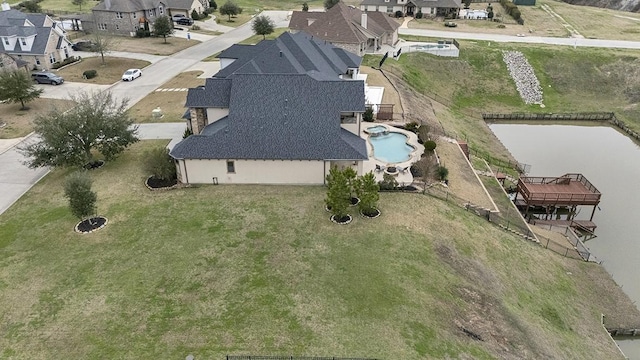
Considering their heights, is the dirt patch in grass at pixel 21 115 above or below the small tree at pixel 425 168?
below

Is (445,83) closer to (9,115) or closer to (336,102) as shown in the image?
(336,102)

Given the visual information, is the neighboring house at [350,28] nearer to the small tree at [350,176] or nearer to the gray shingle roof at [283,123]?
the gray shingle roof at [283,123]

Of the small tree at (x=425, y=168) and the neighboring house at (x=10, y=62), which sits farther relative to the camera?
the neighboring house at (x=10, y=62)

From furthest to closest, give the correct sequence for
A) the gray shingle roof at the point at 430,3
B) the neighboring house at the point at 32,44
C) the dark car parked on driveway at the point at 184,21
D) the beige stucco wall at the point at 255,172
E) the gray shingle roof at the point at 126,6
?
the gray shingle roof at the point at 430,3
the dark car parked on driveway at the point at 184,21
the gray shingle roof at the point at 126,6
the neighboring house at the point at 32,44
the beige stucco wall at the point at 255,172

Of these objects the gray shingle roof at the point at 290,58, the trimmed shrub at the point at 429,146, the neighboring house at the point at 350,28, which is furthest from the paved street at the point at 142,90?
the trimmed shrub at the point at 429,146

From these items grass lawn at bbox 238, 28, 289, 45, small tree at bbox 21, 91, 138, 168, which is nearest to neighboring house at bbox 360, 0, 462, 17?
grass lawn at bbox 238, 28, 289, 45

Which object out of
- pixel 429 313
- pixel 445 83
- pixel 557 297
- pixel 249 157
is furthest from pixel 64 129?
pixel 445 83

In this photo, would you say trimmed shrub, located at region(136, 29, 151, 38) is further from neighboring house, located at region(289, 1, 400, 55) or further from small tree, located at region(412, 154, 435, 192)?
small tree, located at region(412, 154, 435, 192)
